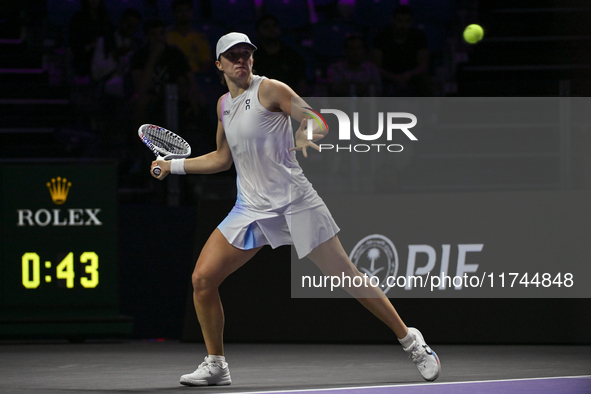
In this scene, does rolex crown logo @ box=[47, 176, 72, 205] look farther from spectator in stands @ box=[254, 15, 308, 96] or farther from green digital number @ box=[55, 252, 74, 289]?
spectator in stands @ box=[254, 15, 308, 96]

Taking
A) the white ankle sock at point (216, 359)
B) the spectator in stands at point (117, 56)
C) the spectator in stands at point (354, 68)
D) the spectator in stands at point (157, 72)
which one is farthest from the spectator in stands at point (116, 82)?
the white ankle sock at point (216, 359)

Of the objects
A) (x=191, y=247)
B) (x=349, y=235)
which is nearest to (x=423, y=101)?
(x=349, y=235)

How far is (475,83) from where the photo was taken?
10.6 m

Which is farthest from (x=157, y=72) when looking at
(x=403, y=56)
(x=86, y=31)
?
(x=403, y=56)

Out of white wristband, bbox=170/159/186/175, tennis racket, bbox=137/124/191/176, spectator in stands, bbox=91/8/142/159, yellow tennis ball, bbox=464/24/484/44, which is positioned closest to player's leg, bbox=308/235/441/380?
white wristband, bbox=170/159/186/175

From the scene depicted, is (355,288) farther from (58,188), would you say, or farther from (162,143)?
(58,188)

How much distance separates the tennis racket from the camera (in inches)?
210

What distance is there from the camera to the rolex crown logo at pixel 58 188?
726 centimetres

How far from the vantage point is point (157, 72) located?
32.0 feet

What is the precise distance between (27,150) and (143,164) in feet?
5.49

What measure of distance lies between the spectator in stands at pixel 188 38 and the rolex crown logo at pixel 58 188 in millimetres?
3501

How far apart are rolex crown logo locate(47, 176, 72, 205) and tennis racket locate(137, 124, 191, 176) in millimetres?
1966

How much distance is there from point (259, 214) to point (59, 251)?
284cm

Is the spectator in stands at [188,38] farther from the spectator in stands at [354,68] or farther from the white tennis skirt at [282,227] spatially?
the white tennis skirt at [282,227]
